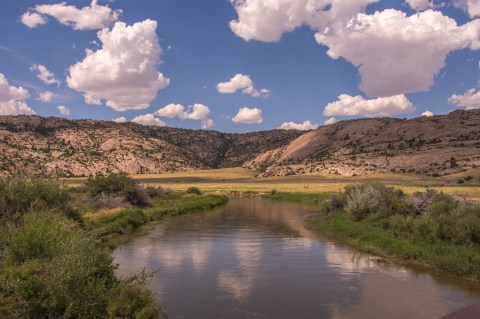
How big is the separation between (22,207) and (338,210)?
90.1 feet

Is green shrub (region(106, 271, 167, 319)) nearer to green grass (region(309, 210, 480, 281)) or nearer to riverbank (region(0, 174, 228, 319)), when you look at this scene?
riverbank (region(0, 174, 228, 319))

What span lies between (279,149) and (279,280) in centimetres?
14828

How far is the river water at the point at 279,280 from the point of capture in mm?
15602

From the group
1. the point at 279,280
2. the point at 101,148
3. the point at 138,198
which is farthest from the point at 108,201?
the point at 101,148

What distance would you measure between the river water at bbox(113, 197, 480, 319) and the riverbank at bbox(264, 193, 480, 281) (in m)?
1.01

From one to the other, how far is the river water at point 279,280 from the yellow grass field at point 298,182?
84.7 ft

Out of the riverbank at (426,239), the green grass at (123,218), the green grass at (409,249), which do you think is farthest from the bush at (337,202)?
the green grass at (123,218)

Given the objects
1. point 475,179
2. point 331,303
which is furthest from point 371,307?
point 475,179

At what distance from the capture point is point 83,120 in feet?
527

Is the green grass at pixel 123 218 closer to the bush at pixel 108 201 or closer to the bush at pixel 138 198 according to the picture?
the bush at pixel 138 198

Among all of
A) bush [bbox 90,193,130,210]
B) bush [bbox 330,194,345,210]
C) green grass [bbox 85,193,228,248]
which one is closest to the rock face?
bush [bbox 90,193,130,210]

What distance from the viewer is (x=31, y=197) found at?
25.6m

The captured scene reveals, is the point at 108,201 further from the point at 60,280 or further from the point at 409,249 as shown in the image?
the point at 60,280

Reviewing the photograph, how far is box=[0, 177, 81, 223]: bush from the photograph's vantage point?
2346 centimetres
